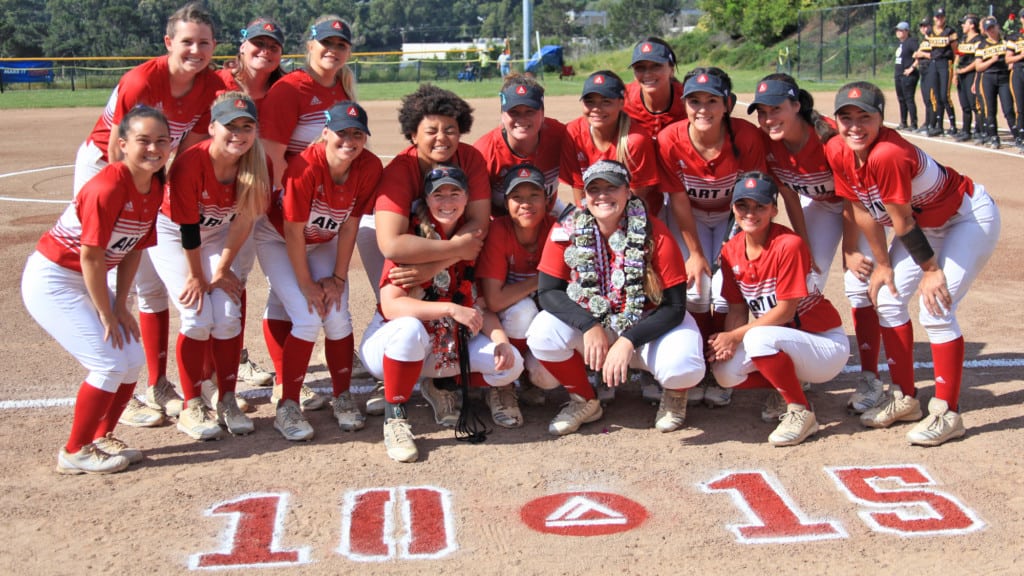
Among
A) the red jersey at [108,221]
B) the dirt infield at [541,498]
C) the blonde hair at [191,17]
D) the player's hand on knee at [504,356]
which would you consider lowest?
the dirt infield at [541,498]

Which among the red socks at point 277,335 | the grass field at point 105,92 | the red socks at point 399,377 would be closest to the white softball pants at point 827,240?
the red socks at point 399,377

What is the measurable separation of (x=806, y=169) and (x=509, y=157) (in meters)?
1.57

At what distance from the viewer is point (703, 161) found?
205 inches

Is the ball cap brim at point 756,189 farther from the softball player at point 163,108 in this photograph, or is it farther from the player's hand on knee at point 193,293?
the softball player at point 163,108

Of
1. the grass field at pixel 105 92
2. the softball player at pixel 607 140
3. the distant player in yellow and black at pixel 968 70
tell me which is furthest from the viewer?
the grass field at pixel 105 92

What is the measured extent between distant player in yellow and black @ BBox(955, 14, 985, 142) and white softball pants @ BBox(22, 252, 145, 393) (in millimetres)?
14048

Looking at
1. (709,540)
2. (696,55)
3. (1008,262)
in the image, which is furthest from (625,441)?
(696,55)

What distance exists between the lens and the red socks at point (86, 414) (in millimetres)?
4574

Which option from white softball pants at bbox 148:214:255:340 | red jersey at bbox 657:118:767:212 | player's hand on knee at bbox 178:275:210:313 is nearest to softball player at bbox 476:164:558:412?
red jersey at bbox 657:118:767:212

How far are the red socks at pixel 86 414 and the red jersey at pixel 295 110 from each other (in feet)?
5.38

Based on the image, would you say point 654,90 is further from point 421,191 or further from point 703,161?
point 421,191

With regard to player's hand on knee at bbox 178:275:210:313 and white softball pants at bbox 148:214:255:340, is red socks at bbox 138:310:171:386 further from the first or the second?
player's hand on knee at bbox 178:275:210:313

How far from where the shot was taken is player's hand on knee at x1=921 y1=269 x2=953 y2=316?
Answer: 4.88 m

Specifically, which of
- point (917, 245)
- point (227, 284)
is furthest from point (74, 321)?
point (917, 245)
